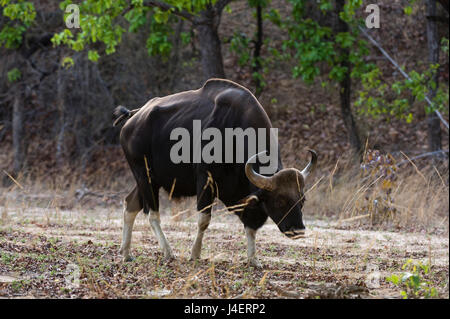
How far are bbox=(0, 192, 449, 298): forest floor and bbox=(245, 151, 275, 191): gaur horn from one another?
827 mm

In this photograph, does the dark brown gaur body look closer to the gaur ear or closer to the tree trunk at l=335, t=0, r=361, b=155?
the gaur ear

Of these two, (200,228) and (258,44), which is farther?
(258,44)

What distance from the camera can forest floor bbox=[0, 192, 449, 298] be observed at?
5633mm

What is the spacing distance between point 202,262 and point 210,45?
28.1ft

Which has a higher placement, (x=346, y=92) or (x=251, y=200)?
(x=346, y=92)

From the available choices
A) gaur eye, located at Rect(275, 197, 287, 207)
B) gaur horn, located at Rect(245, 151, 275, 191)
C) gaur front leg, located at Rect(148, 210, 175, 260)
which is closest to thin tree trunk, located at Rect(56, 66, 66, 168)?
gaur front leg, located at Rect(148, 210, 175, 260)

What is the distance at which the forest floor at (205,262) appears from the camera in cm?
563

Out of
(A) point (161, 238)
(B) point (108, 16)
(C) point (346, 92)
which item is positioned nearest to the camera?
(A) point (161, 238)

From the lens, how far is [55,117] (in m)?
20.0

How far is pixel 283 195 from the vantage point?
21.5 ft

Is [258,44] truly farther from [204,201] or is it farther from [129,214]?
[204,201]

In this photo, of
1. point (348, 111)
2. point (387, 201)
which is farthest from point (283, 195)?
point (348, 111)
